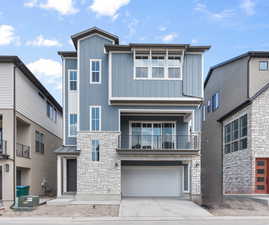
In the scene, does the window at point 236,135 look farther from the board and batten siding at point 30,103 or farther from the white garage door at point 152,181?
the board and batten siding at point 30,103

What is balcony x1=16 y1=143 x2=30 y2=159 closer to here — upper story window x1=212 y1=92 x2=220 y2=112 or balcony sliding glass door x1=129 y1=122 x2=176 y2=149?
balcony sliding glass door x1=129 y1=122 x2=176 y2=149

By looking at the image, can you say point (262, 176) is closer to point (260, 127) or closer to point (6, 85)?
point (260, 127)

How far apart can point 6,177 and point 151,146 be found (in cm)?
918

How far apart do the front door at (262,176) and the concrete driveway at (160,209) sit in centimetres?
393

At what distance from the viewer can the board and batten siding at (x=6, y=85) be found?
18.3 metres

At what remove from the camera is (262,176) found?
55.3ft

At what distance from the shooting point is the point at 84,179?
707 inches

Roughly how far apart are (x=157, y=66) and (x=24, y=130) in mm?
10874

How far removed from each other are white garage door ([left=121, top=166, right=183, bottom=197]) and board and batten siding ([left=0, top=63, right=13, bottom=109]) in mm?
8488

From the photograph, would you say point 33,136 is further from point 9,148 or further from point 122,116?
point 122,116

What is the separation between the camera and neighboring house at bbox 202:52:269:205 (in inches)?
666

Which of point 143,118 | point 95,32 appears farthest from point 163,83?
point 95,32

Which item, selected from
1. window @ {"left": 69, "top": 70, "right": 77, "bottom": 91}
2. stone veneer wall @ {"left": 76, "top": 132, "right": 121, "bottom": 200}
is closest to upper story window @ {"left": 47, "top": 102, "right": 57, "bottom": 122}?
window @ {"left": 69, "top": 70, "right": 77, "bottom": 91}

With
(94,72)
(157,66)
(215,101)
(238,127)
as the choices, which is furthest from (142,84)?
(215,101)
